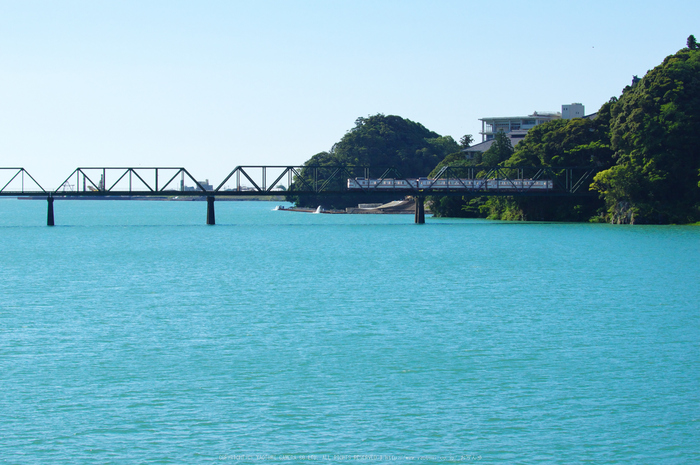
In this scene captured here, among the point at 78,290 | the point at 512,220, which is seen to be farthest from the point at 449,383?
the point at 512,220

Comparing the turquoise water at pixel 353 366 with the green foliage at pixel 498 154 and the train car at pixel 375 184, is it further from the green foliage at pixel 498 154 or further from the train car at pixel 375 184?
the green foliage at pixel 498 154

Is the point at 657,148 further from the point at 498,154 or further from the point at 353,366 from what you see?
the point at 353,366

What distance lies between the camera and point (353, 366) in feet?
89.0

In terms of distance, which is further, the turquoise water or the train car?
the train car

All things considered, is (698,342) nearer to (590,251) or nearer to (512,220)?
(590,251)

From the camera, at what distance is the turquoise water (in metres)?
19.4

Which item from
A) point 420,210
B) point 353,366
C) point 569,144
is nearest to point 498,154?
point 420,210

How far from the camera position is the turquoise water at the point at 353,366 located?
763 inches

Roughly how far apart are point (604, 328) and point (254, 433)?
19.1 m

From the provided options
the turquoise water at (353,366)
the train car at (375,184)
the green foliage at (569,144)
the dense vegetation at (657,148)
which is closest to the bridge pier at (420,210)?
the train car at (375,184)

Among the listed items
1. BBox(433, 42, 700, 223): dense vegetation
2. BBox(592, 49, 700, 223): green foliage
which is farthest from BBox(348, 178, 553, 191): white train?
BBox(592, 49, 700, 223): green foliage

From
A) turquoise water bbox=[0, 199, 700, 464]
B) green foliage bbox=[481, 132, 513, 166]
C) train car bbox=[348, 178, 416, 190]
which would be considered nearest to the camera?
turquoise water bbox=[0, 199, 700, 464]

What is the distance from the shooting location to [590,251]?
76812mm

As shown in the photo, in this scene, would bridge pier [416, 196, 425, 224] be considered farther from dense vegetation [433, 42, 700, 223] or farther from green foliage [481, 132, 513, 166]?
dense vegetation [433, 42, 700, 223]
